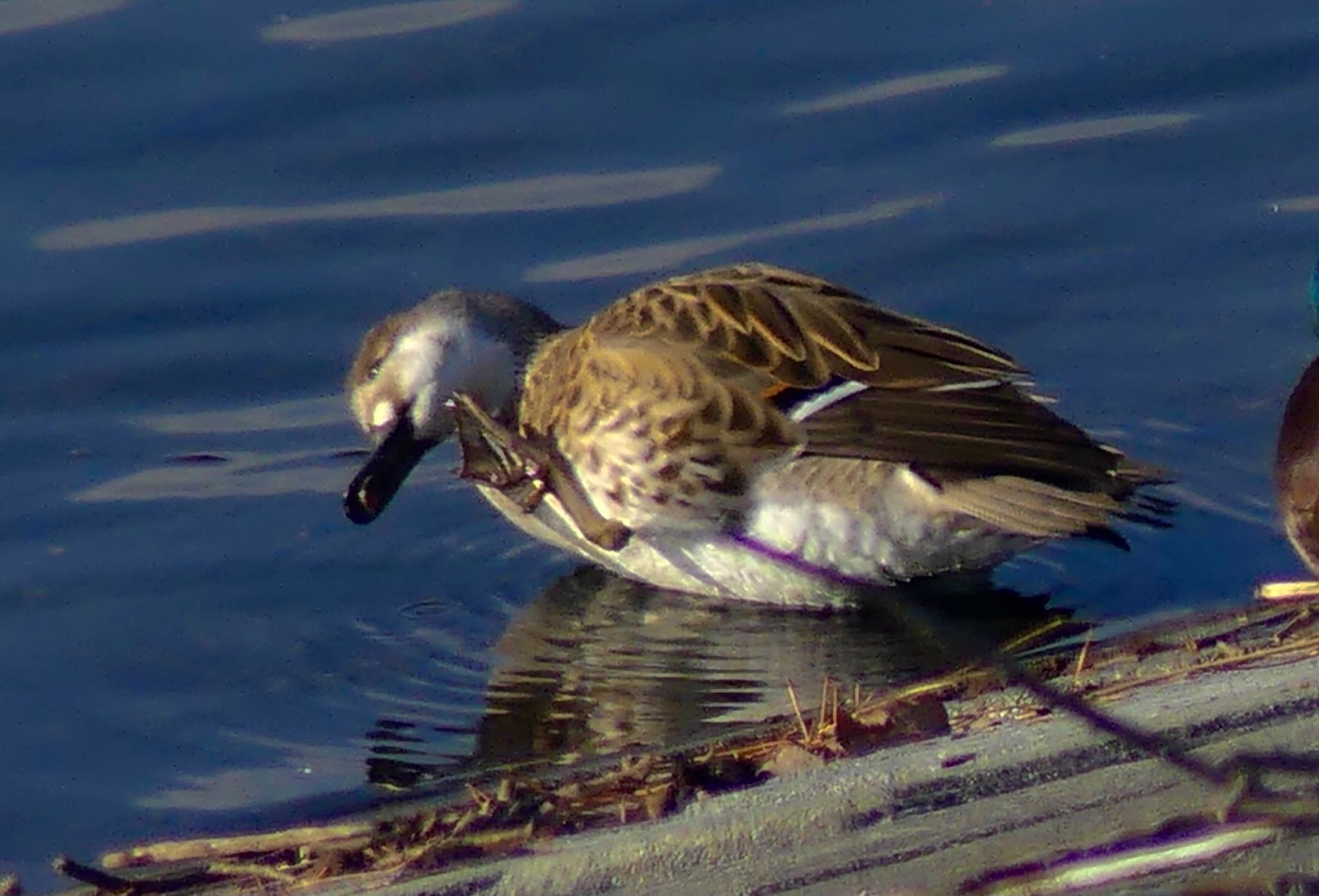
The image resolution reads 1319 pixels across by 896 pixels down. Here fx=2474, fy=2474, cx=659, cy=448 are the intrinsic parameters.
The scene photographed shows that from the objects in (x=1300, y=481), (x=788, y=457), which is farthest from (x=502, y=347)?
(x=1300, y=481)

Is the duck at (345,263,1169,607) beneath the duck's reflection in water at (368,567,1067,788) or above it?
above

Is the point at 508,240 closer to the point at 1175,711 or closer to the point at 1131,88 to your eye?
the point at 1131,88

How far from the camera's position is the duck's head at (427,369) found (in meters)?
6.74

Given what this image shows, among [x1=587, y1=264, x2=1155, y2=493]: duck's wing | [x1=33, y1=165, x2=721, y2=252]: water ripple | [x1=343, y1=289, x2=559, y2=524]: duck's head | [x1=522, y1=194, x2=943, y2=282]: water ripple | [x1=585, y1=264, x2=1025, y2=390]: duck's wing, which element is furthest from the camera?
[x1=33, y1=165, x2=721, y2=252]: water ripple

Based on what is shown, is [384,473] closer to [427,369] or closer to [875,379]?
[427,369]

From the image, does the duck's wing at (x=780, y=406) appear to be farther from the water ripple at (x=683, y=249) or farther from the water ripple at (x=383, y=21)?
the water ripple at (x=383, y=21)

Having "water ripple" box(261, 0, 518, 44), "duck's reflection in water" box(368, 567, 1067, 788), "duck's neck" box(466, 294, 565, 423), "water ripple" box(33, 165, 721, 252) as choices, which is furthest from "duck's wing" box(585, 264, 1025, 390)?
"water ripple" box(261, 0, 518, 44)

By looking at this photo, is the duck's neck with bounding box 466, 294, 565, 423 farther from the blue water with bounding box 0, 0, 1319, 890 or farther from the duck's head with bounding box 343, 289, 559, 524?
the blue water with bounding box 0, 0, 1319, 890

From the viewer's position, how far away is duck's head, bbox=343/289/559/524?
6.74m

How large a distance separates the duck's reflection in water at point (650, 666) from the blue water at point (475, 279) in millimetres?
17

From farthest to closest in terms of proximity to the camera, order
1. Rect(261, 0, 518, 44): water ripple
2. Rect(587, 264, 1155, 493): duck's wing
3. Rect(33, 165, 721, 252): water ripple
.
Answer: Rect(261, 0, 518, 44): water ripple → Rect(33, 165, 721, 252): water ripple → Rect(587, 264, 1155, 493): duck's wing

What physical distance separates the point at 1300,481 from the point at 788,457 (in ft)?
4.08

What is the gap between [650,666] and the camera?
19.7 feet

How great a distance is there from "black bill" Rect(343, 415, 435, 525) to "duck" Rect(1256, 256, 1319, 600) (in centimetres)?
228
